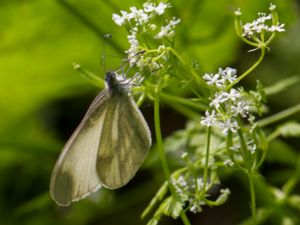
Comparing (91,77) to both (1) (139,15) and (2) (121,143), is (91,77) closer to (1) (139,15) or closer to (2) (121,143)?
(2) (121,143)

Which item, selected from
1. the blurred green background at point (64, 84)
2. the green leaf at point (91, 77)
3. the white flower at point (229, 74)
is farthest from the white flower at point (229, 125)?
the blurred green background at point (64, 84)

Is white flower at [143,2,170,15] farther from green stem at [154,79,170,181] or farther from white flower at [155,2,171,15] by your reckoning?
green stem at [154,79,170,181]

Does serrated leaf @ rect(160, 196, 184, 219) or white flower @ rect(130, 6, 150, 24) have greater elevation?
white flower @ rect(130, 6, 150, 24)

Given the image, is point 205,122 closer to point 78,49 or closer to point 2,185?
point 78,49

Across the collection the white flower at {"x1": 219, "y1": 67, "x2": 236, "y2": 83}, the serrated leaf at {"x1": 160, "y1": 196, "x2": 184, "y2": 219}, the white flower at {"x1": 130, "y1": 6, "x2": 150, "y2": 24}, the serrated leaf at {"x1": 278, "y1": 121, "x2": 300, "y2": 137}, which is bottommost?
the serrated leaf at {"x1": 278, "y1": 121, "x2": 300, "y2": 137}

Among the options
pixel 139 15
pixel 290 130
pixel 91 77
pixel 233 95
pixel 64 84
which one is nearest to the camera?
pixel 233 95

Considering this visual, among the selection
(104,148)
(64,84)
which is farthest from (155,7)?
(64,84)

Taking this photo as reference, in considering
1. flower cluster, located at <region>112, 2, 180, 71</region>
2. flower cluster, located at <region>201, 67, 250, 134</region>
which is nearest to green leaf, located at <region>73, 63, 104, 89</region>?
flower cluster, located at <region>112, 2, 180, 71</region>
